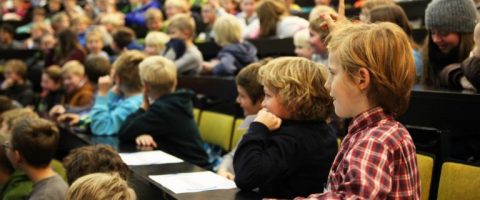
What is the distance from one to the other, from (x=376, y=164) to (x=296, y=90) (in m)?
0.89

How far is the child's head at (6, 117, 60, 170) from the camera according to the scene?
331 centimetres

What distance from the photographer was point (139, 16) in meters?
9.77

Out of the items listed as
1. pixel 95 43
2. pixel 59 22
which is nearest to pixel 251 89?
pixel 95 43

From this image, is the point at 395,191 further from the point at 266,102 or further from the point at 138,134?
the point at 138,134

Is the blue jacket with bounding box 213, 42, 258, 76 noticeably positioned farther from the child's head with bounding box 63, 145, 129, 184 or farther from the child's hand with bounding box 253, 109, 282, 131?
the child's hand with bounding box 253, 109, 282, 131

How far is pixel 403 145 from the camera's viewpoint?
5.62 feet

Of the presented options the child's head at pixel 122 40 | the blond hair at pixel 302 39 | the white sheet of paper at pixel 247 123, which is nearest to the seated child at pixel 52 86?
the child's head at pixel 122 40

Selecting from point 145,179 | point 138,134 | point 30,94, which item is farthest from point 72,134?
point 30,94

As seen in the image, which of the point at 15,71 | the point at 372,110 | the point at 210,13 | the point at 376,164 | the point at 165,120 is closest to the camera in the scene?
the point at 376,164

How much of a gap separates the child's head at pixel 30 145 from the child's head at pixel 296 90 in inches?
54.7

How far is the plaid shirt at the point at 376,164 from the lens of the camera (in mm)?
1632

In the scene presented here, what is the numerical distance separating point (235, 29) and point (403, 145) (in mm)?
4463

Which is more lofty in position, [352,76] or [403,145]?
[352,76]

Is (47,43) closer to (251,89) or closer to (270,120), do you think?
(251,89)
